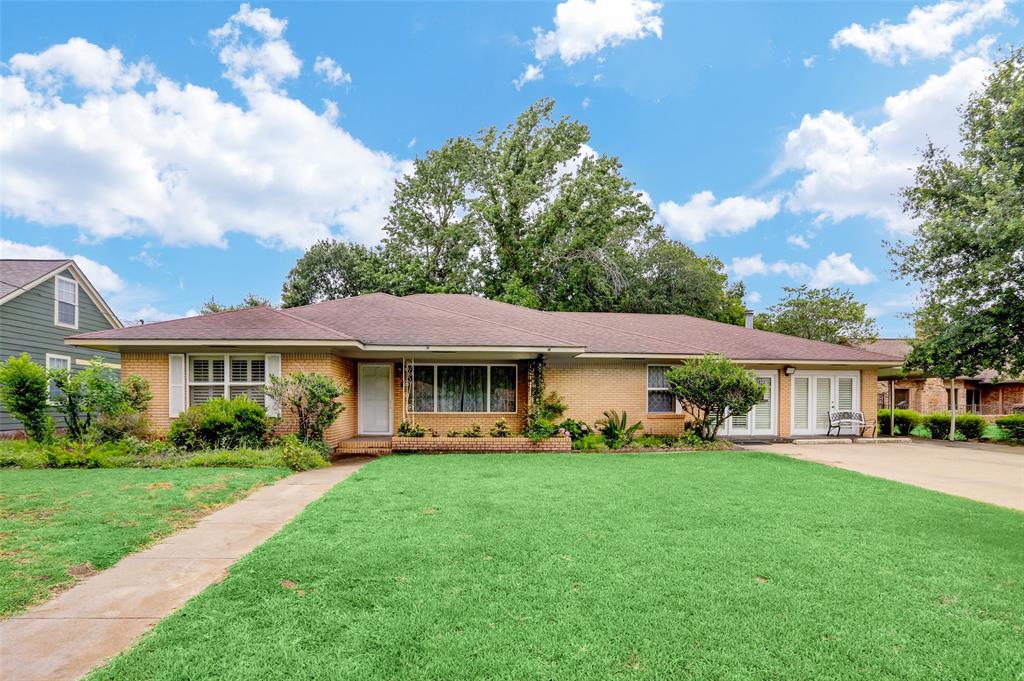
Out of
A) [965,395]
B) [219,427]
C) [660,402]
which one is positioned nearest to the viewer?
[219,427]

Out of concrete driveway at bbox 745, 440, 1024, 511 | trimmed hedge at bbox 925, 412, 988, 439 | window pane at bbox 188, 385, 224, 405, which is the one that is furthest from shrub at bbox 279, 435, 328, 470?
trimmed hedge at bbox 925, 412, 988, 439

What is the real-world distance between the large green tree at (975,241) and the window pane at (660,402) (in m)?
9.00

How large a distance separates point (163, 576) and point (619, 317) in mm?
17003

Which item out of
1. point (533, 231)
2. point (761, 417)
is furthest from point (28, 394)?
point (533, 231)

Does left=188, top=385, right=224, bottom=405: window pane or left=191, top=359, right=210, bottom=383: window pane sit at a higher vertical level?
left=191, top=359, right=210, bottom=383: window pane

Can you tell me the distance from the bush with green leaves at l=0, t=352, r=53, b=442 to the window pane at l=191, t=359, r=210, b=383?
103 inches

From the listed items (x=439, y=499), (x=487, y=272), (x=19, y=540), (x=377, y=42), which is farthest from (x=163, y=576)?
(x=487, y=272)

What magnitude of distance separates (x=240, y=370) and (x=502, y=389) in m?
6.56

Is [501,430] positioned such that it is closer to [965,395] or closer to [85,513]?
[85,513]

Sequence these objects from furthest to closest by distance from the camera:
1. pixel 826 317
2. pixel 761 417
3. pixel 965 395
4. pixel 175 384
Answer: pixel 965 395 → pixel 826 317 → pixel 761 417 → pixel 175 384

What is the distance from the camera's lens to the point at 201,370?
12.1 meters

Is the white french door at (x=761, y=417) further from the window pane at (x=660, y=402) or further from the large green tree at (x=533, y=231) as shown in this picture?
the large green tree at (x=533, y=231)

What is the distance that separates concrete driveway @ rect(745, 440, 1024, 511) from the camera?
845 centimetres

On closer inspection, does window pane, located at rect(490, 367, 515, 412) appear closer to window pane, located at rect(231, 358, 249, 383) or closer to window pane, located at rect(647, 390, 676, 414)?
window pane, located at rect(647, 390, 676, 414)
